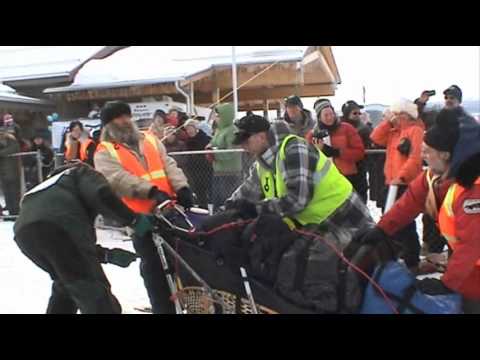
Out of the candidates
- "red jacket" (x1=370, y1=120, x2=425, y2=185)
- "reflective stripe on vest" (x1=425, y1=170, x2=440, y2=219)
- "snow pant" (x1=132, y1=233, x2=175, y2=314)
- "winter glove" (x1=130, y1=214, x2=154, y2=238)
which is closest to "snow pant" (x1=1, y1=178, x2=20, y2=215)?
"red jacket" (x1=370, y1=120, x2=425, y2=185)

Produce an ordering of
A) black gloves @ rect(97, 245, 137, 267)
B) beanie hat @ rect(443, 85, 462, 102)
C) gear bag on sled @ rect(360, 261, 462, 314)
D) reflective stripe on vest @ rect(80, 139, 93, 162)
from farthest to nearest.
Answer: reflective stripe on vest @ rect(80, 139, 93, 162)
beanie hat @ rect(443, 85, 462, 102)
black gloves @ rect(97, 245, 137, 267)
gear bag on sled @ rect(360, 261, 462, 314)

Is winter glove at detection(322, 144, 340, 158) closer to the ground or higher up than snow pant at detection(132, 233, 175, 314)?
higher up

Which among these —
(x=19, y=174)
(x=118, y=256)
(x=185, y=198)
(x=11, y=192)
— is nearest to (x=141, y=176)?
(x=185, y=198)

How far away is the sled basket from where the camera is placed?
9.57 feet

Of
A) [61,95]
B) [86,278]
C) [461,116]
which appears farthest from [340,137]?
[61,95]

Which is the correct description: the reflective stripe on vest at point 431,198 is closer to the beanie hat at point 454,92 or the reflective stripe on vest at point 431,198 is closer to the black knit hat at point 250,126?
the black knit hat at point 250,126

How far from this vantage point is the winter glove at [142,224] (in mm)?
3250

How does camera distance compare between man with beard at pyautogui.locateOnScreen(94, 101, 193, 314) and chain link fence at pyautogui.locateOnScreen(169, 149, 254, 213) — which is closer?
man with beard at pyautogui.locateOnScreen(94, 101, 193, 314)

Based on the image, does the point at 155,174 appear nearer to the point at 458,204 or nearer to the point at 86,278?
the point at 86,278

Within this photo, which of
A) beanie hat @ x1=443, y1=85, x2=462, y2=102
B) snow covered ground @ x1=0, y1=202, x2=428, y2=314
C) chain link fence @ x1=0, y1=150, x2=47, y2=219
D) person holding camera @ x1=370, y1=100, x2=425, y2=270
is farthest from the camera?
chain link fence @ x1=0, y1=150, x2=47, y2=219

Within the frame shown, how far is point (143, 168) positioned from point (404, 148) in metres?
2.45

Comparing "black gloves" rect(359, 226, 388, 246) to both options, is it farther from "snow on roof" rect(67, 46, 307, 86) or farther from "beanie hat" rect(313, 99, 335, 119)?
"snow on roof" rect(67, 46, 307, 86)

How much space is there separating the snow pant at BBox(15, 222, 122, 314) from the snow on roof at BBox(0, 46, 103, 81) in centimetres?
1109

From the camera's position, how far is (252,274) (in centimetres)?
293
